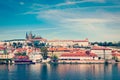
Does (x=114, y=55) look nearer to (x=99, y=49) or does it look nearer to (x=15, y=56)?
(x=99, y=49)

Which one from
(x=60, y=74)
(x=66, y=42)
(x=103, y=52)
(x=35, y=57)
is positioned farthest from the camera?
(x=66, y=42)

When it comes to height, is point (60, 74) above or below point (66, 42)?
below

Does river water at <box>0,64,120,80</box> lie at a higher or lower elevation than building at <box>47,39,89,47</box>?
lower

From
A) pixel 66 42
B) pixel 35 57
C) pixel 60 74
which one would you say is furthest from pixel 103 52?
pixel 60 74

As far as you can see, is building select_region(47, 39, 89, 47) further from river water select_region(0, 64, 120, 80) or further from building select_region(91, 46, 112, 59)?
river water select_region(0, 64, 120, 80)

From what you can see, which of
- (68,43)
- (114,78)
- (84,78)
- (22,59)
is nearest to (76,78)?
(84,78)

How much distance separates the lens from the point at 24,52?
48.9m

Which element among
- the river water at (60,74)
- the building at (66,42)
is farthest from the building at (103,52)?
the river water at (60,74)

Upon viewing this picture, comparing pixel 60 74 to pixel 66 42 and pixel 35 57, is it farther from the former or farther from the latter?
pixel 66 42

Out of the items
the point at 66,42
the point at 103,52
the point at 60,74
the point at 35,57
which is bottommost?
the point at 60,74

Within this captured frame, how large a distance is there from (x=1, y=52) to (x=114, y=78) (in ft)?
98.3

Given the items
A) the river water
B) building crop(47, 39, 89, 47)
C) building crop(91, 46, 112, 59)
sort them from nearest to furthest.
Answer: the river water < building crop(91, 46, 112, 59) < building crop(47, 39, 89, 47)

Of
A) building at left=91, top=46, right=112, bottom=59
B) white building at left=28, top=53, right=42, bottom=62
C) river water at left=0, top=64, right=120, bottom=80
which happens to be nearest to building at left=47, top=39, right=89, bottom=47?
building at left=91, top=46, right=112, bottom=59

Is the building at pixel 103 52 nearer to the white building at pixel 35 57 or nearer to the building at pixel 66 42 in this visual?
the white building at pixel 35 57
